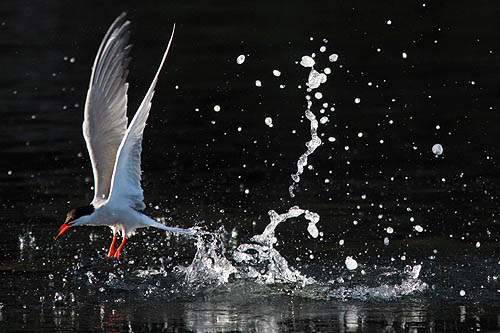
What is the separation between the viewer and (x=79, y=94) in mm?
16594

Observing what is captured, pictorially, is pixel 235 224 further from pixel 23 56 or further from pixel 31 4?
pixel 31 4

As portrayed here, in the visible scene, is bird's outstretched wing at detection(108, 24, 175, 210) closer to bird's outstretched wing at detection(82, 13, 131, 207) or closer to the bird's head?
the bird's head

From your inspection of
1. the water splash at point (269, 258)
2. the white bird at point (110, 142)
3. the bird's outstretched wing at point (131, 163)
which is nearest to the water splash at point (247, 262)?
the water splash at point (269, 258)

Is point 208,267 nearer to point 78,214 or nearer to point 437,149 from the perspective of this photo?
point 78,214

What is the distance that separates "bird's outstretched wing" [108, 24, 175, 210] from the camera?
25.3ft

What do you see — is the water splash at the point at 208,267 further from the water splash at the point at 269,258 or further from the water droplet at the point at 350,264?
the water droplet at the point at 350,264

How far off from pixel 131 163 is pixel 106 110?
85cm

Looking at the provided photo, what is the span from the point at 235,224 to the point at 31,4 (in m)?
15.0

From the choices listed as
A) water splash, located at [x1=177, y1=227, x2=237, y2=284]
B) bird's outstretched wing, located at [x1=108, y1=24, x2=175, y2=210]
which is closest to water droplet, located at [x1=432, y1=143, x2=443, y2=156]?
water splash, located at [x1=177, y1=227, x2=237, y2=284]

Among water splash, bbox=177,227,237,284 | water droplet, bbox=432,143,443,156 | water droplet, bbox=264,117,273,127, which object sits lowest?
water splash, bbox=177,227,237,284

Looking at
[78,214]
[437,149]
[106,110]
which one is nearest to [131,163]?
[78,214]

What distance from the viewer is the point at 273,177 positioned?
11633 millimetres

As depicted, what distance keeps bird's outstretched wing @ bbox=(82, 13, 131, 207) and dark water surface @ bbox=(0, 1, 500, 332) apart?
800 mm

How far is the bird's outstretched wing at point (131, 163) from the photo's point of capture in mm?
7711
